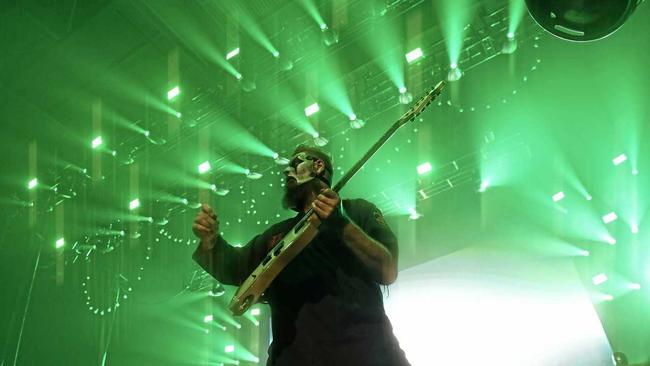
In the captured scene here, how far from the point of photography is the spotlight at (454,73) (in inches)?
192

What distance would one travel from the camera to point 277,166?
5.81 metres

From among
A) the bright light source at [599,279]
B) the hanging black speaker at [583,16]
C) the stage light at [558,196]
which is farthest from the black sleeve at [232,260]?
the bright light source at [599,279]

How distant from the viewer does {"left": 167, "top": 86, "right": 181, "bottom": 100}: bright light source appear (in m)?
5.34

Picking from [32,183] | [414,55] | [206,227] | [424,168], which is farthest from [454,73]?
[32,183]

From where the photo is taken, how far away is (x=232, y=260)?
6.48 feet

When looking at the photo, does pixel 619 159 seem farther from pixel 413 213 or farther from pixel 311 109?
pixel 311 109

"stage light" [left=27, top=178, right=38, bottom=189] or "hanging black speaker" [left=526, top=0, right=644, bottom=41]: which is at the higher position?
"stage light" [left=27, top=178, right=38, bottom=189]

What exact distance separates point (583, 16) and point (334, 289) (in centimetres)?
126

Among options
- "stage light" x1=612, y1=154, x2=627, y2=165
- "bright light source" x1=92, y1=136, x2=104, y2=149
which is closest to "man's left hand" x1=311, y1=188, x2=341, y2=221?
"bright light source" x1=92, y1=136, x2=104, y2=149

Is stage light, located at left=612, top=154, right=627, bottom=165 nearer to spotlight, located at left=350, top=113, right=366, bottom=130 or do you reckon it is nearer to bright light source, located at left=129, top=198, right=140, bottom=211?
spotlight, located at left=350, top=113, right=366, bottom=130

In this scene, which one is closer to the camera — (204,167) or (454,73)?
(454,73)

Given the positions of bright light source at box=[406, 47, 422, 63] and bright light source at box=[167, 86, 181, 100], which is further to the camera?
bright light source at box=[167, 86, 181, 100]

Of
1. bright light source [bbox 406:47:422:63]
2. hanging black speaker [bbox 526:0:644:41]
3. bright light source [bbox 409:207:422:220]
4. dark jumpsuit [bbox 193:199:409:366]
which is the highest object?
bright light source [bbox 406:47:422:63]

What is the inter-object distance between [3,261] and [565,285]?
4.79m
